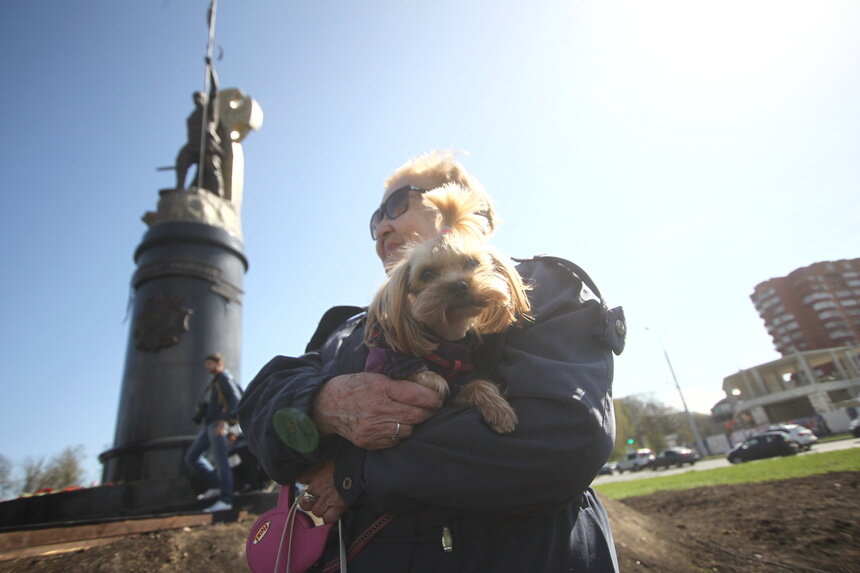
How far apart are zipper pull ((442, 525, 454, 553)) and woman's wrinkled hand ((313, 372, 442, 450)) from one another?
0.33m

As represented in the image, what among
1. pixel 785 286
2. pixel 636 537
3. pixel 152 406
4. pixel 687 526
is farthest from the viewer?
pixel 785 286

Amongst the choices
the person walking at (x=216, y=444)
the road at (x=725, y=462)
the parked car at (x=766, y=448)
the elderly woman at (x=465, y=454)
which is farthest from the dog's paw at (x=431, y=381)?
the parked car at (x=766, y=448)

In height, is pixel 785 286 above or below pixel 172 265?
above

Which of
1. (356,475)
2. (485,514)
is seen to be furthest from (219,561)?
(485,514)

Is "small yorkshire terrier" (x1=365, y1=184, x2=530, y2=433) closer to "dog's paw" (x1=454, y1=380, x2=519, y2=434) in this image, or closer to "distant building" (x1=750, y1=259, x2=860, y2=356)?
"dog's paw" (x1=454, y1=380, x2=519, y2=434)

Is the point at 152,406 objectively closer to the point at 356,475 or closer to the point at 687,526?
the point at 356,475

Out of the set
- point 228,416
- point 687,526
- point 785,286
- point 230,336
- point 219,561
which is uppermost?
point 785,286

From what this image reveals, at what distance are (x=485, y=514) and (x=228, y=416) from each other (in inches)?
218

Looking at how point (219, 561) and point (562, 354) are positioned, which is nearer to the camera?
point (562, 354)

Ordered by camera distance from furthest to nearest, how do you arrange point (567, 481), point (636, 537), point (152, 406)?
point (152, 406), point (636, 537), point (567, 481)

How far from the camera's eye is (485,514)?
154 centimetres

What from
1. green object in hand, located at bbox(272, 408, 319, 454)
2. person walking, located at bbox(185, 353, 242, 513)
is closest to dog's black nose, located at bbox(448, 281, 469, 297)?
green object in hand, located at bbox(272, 408, 319, 454)

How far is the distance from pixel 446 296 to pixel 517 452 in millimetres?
A: 1107

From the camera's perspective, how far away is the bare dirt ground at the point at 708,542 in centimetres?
312
